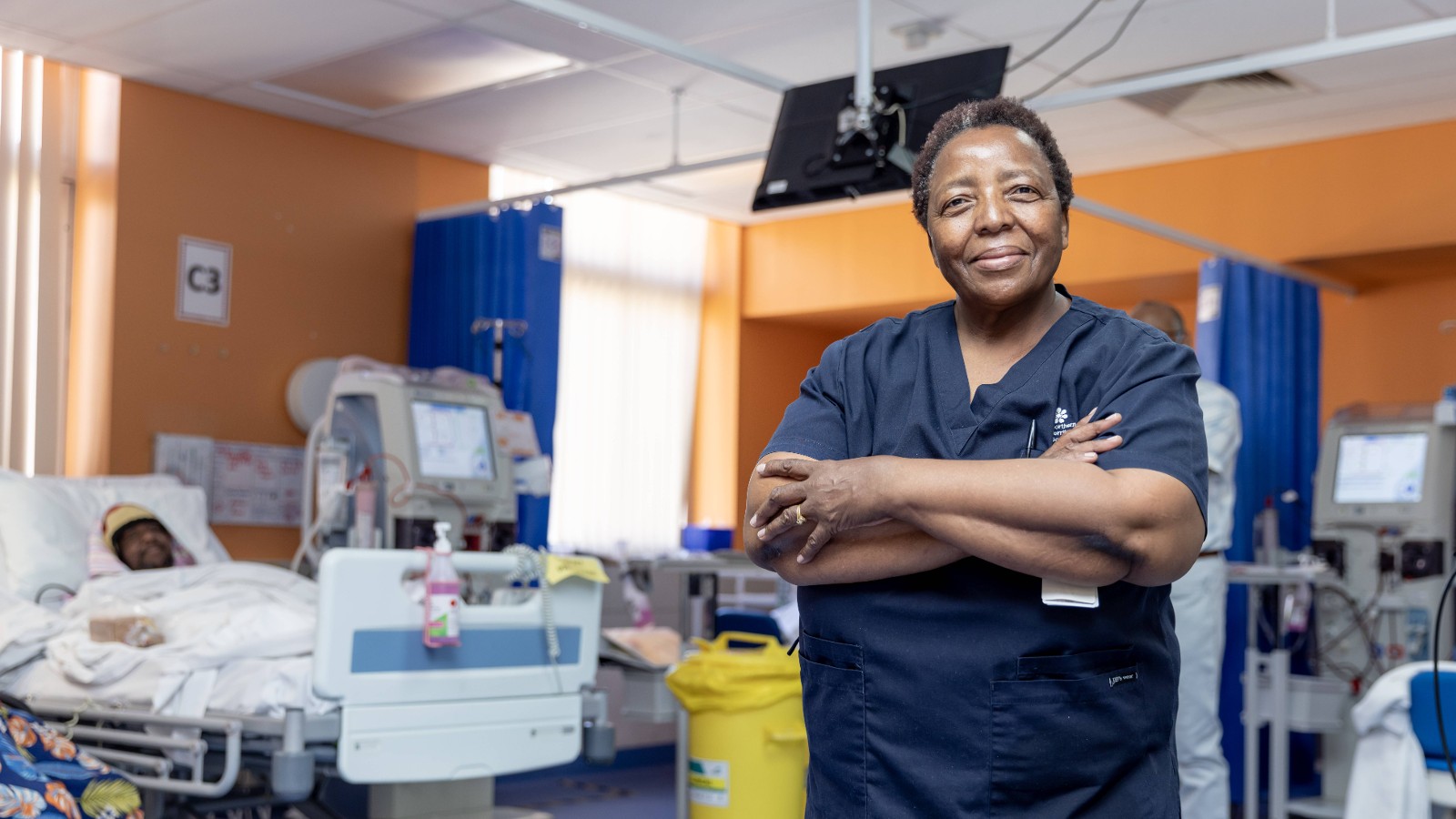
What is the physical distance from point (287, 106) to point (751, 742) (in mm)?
3735

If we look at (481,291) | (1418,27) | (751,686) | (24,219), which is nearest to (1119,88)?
(1418,27)

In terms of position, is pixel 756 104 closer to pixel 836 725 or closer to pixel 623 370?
pixel 623 370

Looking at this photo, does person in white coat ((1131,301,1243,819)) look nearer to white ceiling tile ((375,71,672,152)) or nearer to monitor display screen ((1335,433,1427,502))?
monitor display screen ((1335,433,1427,502))

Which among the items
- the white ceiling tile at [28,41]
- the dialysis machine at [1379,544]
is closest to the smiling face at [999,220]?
the dialysis machine at [1379,544]

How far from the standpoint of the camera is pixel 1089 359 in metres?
1.15

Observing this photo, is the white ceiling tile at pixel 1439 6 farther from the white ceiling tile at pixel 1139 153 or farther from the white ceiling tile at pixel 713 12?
the white ceiling tile at pixel 713 12

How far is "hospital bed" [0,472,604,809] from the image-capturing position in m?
2.79

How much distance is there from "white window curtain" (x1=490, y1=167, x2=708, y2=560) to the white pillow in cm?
249

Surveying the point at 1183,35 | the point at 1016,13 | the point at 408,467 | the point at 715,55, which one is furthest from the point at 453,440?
the point at 1183,35

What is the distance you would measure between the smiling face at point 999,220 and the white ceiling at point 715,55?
3.56m

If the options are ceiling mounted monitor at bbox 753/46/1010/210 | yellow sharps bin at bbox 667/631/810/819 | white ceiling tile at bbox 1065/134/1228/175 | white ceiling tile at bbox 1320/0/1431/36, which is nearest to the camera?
yellow sharps bin at bbox 667/631/810/819

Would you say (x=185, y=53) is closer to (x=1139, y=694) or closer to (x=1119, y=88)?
(x=1119, y=88)

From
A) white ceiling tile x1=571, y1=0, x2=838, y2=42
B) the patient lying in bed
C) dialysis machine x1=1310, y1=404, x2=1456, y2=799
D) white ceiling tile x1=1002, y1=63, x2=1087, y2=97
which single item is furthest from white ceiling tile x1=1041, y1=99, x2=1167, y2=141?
the patient lying in bed

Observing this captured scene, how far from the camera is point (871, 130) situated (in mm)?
3820
